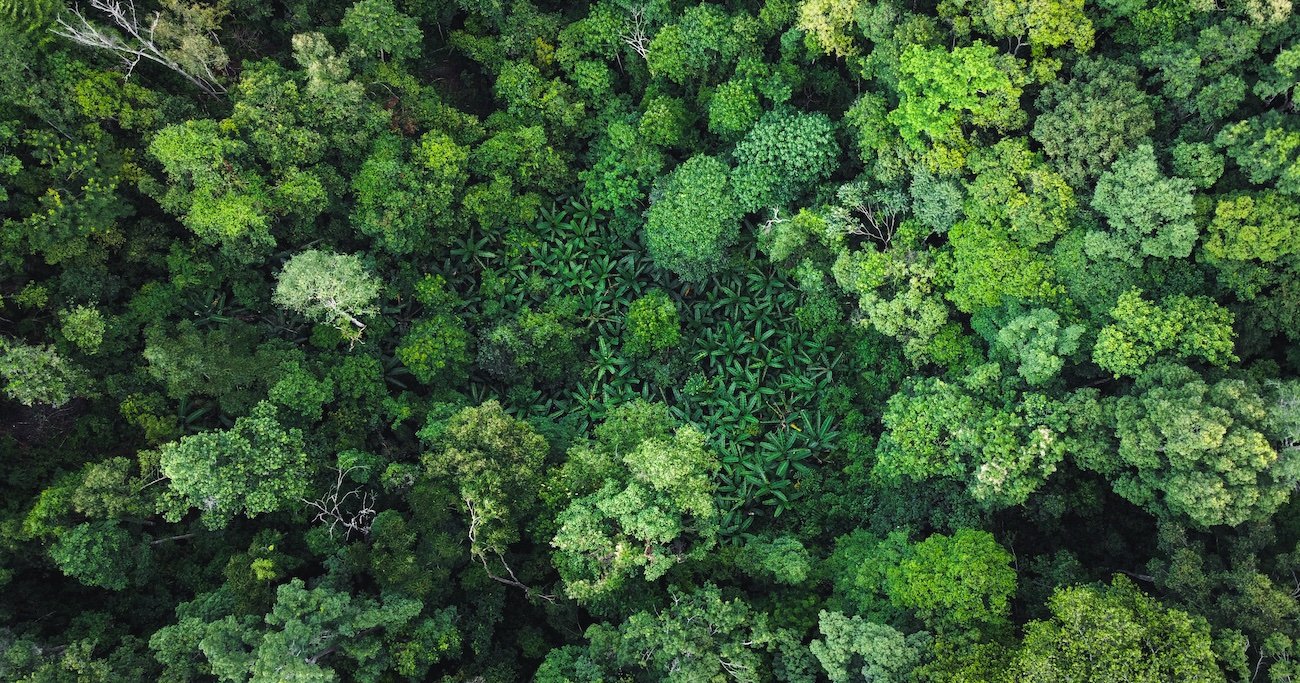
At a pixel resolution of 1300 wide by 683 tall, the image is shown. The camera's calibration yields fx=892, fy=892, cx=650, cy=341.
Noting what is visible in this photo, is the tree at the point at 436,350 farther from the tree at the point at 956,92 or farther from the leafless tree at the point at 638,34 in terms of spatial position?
the tree at the point at 956,92

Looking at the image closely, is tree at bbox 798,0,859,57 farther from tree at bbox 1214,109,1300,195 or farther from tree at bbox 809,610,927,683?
tree at bbox 809,610,927,683

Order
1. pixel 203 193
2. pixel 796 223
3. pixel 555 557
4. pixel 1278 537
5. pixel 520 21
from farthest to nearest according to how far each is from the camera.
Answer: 1. pixel 520 21
2. pixel 796 223
3. pixel 203 193
4. pixel 555 557
5. pixel 1278 537

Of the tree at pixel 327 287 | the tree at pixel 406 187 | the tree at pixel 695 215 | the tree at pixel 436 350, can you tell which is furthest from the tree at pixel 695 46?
the tree at pixel 327 287

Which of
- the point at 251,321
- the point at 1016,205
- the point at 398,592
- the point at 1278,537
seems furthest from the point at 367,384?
the point at 1278,537

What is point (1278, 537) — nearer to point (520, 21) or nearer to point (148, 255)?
point (520, 21)

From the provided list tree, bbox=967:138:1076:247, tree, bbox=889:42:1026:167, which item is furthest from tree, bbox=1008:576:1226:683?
tree, bbox=889:42:1026:167

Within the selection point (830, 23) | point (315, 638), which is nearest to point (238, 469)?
point (315, 638)
